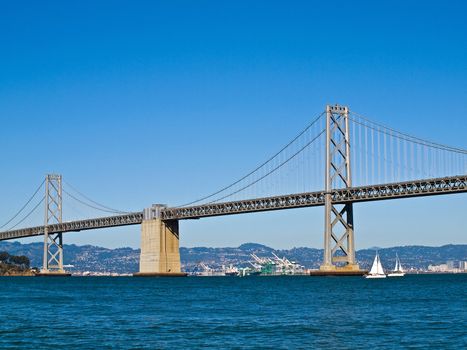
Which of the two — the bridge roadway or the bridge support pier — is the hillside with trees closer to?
the bridge roadway

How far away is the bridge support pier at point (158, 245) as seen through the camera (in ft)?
282

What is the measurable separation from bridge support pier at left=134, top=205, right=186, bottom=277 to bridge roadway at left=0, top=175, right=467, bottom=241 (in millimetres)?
1169

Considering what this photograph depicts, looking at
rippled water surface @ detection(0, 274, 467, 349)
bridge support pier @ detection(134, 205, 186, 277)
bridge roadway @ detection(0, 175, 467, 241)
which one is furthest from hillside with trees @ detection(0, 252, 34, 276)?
rippled water surface @ detection(0, 274, 467, 349)

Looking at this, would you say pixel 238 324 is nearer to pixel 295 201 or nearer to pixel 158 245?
pixel 295 201

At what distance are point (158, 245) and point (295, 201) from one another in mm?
18936

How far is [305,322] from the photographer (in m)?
26.4

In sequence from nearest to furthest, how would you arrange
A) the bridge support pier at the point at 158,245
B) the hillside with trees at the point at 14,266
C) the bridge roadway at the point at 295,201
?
the bridge roadway at the point at 295,201, the bridge support pier at the point at 158,245, the hillside with trees at the point at 14,266

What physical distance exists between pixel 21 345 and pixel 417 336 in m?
10.3

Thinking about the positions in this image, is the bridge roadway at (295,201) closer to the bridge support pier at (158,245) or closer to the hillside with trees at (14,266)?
the bridge support pier at (158,245)

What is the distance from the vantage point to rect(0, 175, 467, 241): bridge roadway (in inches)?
2516

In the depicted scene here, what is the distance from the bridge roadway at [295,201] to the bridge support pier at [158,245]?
3.84 ft

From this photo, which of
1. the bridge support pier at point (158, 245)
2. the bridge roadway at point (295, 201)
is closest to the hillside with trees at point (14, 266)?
the bridge roadway at point (295, 201)

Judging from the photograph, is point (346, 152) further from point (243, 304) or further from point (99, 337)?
point (99, 337)

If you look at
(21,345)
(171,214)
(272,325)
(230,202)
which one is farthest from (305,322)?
(171,214)
